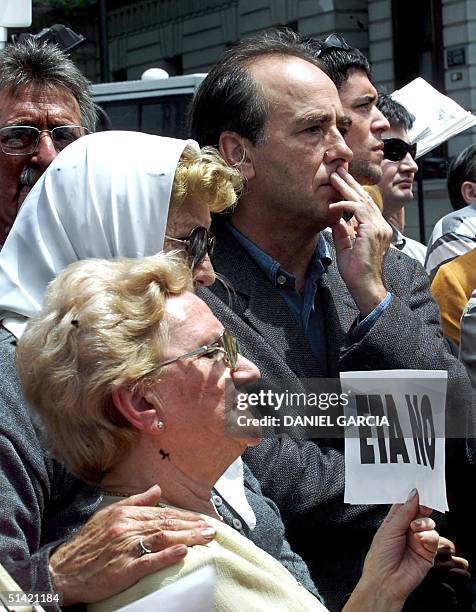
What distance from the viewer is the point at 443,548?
9.45 feet

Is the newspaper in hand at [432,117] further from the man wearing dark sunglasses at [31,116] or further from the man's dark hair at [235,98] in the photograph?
the man wearing dark sunglasses at [31,116]

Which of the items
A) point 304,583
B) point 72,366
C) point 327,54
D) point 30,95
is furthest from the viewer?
point 327,54

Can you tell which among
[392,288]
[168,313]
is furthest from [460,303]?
[168,313]

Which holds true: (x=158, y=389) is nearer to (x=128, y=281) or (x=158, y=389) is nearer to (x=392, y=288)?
(x=128, y=281)

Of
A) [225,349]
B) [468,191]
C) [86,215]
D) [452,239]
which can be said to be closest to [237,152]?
[86,215]

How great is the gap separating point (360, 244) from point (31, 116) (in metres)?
1.08

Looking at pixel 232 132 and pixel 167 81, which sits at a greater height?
pixel 167 81

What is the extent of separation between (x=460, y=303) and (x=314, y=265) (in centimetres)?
90

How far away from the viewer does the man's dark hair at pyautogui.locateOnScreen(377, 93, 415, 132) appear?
6008 mm

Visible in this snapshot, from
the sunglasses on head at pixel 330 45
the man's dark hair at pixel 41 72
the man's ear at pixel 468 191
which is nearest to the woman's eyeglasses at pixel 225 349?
the man's dark hair at pixel 41 72

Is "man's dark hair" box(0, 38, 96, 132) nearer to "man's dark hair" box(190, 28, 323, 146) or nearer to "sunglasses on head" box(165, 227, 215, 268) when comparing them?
"man's dark hair" box(190, 28, 323, 146)

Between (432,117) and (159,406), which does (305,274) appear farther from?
(432,117)

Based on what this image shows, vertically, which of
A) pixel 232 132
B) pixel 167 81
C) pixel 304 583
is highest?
pixel 167 81

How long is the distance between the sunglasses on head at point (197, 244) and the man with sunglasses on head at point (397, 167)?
3214 mm
